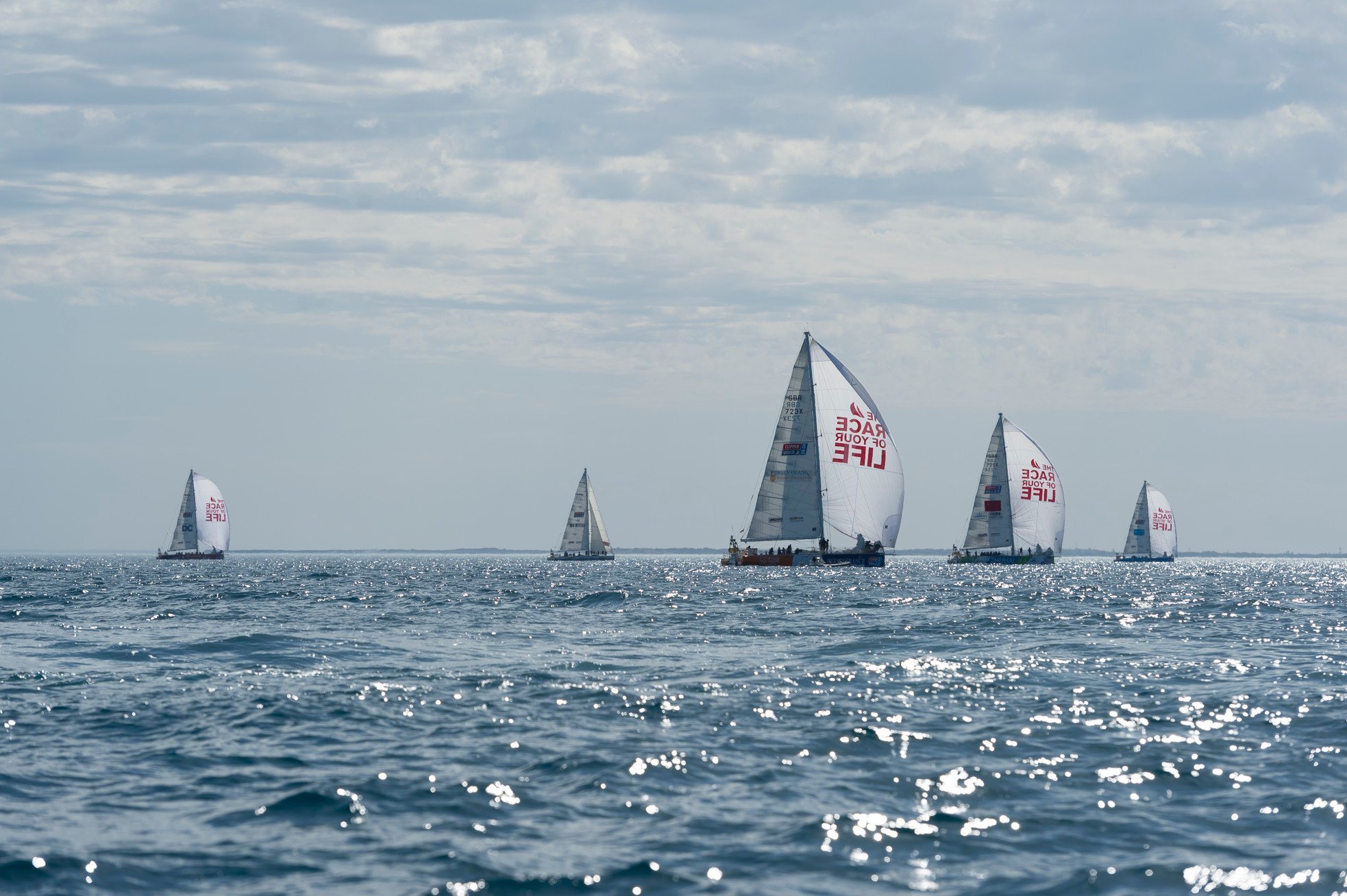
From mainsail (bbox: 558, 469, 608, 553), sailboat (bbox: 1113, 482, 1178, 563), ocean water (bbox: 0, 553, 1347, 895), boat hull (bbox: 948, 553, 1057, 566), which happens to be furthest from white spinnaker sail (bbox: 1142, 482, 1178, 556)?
ocean water (bbox: 0, 553, 1347, 895)

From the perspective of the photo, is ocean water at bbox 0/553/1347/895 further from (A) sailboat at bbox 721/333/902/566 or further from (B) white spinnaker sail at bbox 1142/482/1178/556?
(B) white spinnaker sail at bbox 1142/482/1178/556

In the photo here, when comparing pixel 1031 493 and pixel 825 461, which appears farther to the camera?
pixel 1031 493

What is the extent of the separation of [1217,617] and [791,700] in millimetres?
26314

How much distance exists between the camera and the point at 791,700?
20891 mm

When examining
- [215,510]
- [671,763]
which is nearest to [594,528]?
[215,510]

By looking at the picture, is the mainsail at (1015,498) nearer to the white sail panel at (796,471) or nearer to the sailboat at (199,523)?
the white sail panel at (796,471)

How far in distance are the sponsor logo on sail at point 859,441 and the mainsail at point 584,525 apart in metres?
69.2

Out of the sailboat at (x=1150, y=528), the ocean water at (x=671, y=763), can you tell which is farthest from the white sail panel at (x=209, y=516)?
the ocean water at (x=671, y=763)

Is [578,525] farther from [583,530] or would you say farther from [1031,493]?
[1031,493]

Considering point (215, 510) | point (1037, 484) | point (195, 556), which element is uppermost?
point (1037, 484)

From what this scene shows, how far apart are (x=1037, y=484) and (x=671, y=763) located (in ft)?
339

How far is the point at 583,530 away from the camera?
520 feet

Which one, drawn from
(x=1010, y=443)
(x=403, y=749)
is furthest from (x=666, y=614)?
(x=1010, y=443)

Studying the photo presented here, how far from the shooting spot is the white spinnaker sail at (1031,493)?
113188 millimetres
